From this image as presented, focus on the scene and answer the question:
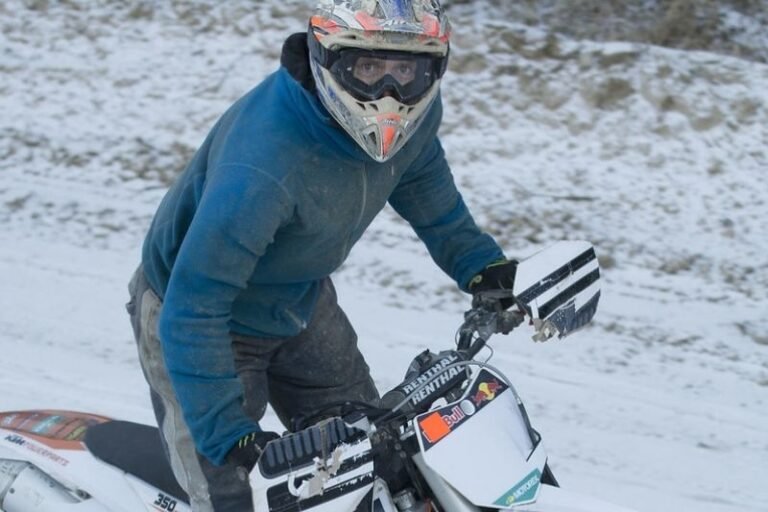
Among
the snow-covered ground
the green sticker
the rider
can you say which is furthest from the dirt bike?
the snow-covered ground

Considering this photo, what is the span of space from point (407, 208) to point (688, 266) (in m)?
3.26

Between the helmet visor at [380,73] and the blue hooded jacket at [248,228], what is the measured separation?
126 mm

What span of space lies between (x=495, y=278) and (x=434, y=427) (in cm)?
81

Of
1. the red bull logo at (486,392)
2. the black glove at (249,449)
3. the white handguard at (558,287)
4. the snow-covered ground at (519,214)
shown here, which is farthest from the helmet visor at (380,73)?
the snow-covered ground at (519,214)

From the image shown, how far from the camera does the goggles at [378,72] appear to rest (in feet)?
8.84

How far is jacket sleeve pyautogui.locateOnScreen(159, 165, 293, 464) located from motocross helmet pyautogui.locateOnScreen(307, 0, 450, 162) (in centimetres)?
25

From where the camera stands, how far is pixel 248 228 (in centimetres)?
269

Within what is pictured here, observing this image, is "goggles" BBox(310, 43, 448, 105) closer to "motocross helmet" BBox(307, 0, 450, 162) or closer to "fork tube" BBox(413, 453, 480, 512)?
"motocross helmet" BBox(307, 0, 450, 162)

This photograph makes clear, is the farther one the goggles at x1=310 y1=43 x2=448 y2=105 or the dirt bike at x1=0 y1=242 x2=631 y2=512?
the goggles at x1=310 y1=43 x2=448 y2=105

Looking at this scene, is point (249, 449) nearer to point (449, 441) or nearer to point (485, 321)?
point (449, 441)

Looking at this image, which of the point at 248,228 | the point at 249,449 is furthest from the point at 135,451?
the point at 248,228

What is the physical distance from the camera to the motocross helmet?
8.71ft

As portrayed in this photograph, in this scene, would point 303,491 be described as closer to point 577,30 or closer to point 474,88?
point 474,88

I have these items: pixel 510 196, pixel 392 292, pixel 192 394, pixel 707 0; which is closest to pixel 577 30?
pixel 707 0
